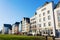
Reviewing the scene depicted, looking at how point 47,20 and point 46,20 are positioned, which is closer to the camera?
point 47,20

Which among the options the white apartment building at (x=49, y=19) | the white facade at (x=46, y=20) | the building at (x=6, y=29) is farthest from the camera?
the building at (x=6, y=29)

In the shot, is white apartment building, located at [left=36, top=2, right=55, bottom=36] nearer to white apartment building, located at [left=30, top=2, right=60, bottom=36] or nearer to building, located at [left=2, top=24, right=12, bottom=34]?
white apartment building, located at [left=30, top=2, right=60, bottom=36]

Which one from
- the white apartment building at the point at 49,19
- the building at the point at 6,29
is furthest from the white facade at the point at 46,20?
the building at the point at 6,29

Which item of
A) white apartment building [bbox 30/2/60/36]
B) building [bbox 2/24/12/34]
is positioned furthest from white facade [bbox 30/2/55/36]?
building [bbox 2/24/12/34]

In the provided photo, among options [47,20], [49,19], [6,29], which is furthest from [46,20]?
[6,29]

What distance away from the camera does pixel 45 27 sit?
5706 cm

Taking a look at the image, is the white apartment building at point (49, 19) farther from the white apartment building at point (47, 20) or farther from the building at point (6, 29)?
the building at point (6, 29)

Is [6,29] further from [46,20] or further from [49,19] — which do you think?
[49,19]

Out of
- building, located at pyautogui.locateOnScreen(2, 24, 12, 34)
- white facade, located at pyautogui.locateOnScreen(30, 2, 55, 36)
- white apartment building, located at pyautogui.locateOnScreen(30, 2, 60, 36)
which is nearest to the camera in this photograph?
white apartment building, located at pyautogui.locateOnScreen(30, 2, 60, 36)

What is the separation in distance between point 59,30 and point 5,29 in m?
125

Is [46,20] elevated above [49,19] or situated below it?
below

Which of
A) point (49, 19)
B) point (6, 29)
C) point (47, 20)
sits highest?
point (49, 19)

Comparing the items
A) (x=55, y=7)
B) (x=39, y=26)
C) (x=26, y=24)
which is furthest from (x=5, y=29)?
(x=55, y=7)

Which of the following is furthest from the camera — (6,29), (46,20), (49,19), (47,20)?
(6,29)
